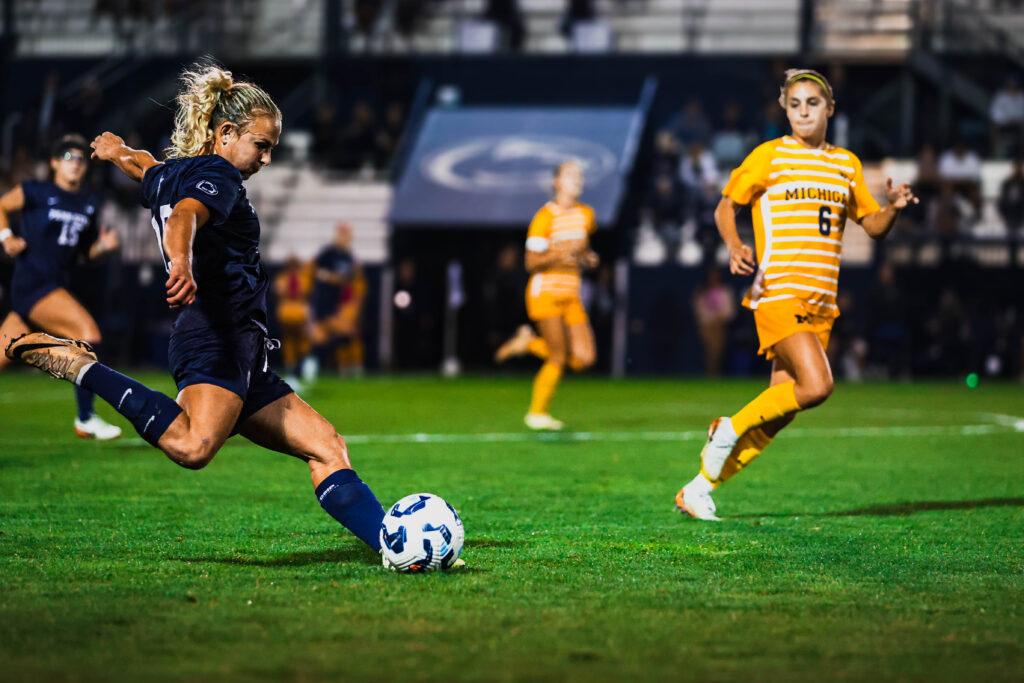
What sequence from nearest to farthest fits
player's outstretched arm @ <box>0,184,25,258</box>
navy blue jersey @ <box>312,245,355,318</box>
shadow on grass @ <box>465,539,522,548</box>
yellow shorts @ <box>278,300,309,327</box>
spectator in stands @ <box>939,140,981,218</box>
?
shadow on grass @ <box>465,539,522,548</box>
player's outstretched arm @ <box>0,184,25,258</box>
navy blue jersey @ <box>312,245,355,318</box>
yellow shorts @ <box>278,300,309,327</box>
spectator in stands @ <box>939,140,981,218</box>

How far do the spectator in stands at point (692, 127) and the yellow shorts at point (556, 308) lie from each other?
13.1 meters

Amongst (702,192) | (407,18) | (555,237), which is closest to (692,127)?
(702,192)

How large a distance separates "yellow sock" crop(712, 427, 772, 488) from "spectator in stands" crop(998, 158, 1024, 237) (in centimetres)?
1858

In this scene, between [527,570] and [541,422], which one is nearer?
[527,570]

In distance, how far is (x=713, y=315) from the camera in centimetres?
2347

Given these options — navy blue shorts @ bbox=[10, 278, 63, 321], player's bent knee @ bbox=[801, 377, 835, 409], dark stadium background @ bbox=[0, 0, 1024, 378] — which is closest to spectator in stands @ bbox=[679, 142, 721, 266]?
dark stadium background @ bbox=[0, 0, 1024, 378]

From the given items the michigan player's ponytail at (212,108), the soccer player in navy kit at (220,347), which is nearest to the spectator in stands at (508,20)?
the soccer player in navy kit at (220,347)

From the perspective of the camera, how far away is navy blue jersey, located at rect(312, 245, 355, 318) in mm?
20234

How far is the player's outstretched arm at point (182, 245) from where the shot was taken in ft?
15.5

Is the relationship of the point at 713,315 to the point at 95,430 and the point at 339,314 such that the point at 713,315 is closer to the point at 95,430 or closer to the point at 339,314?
the point at 339,314

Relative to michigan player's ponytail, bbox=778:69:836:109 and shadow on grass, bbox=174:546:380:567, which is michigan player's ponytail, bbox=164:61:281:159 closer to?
shadow on grass, bbox=174:546:380:567

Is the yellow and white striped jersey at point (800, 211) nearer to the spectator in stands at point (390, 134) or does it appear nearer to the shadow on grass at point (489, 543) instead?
the shadow on grass at point (489, 543)

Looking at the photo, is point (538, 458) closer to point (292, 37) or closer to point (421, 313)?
point (421, 313)

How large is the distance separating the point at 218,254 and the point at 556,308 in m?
7.53
